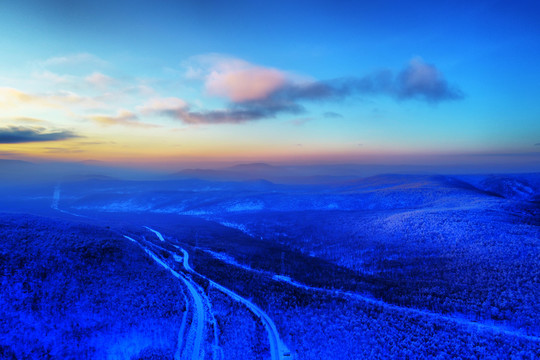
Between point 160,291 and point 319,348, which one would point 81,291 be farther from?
point 319,348

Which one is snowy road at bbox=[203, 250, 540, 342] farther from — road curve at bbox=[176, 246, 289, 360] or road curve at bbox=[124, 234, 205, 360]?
road curve at bbox=[124, 234, 205, 360]

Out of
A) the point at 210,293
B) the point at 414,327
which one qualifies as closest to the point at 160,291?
the point at 210,293

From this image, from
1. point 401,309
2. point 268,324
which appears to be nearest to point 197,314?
point 268,324

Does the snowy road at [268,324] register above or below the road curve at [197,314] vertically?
below

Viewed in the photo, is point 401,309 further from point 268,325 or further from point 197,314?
point 197,314

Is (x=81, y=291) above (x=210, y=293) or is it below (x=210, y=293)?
above

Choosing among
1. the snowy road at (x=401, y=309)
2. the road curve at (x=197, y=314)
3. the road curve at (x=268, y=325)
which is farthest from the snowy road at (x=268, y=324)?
the snowy road at (x=401, y=309)

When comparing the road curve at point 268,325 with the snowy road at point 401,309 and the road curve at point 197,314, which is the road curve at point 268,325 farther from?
the snowy road at point 401,309

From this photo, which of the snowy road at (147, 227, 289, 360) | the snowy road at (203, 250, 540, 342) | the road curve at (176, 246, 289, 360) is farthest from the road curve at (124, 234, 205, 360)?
the snowy road at (203, 250, 540, 342)

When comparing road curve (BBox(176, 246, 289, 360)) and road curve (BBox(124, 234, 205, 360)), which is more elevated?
road curve (BBox(124, 234, 205, 360))

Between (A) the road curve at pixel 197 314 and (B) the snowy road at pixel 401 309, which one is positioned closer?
(A) the road curve at pixel 197 314

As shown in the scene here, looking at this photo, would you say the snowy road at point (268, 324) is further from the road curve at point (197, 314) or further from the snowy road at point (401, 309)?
the snowy road at point (401, 309)
